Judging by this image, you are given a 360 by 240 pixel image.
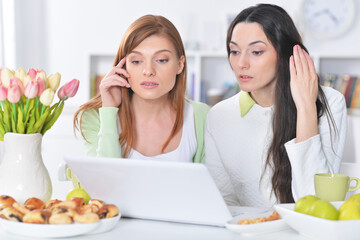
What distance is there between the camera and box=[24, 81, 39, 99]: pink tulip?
4.41 ft

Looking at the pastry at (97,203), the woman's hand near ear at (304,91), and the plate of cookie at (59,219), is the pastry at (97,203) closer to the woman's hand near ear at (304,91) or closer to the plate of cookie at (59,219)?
the plate of cookie at (59,219)

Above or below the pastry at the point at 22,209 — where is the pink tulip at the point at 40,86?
above

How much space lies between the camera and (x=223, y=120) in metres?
1.97

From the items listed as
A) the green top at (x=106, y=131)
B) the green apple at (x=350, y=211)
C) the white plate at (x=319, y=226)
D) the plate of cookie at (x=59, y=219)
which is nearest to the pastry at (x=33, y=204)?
the plate of cookie at (x=59, y=219)

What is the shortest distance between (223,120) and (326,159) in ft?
1.55

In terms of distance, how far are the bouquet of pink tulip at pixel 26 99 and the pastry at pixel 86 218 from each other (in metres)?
0.36

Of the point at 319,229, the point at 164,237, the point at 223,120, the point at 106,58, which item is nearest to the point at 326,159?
the point at 223,120

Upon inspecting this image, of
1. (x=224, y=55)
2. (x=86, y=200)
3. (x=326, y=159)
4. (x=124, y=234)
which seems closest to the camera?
(x=124, y=234)

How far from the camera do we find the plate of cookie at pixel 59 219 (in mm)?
1140

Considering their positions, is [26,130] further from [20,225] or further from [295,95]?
[295,95]

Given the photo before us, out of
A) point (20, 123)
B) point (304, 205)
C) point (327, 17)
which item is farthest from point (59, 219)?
point (327, 17)

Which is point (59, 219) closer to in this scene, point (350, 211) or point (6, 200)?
point (6, 200)

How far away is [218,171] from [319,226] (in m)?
0.88

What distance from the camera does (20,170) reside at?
1.38 meters
